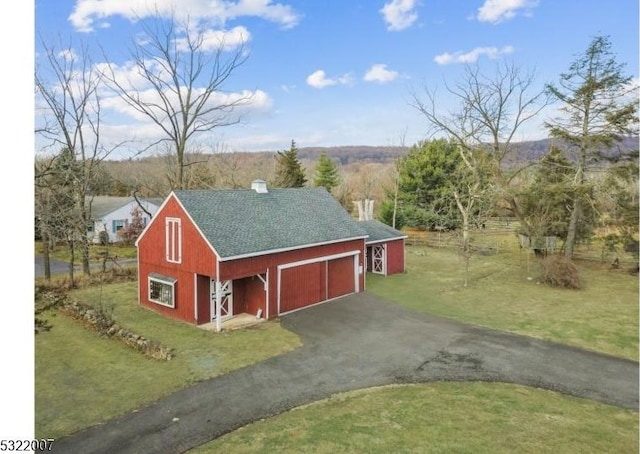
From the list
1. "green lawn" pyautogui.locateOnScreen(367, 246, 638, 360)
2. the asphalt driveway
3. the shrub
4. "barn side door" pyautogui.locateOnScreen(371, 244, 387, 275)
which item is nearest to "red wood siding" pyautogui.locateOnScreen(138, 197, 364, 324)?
the asphalt driveway

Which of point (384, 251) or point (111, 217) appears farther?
point (111, 217)

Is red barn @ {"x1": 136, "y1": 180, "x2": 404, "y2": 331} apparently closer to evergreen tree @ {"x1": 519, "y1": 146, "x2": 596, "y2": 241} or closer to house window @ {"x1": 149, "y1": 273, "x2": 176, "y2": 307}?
house window @ {"x1": 149, "y1": 273, "x2": 176, "y2": 307}

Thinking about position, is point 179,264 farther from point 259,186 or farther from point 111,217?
point 111,217

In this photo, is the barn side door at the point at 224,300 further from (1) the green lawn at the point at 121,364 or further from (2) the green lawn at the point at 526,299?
(2) the green lawn at the point at 526,299

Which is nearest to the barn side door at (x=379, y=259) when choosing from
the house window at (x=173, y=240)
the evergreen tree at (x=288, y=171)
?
the house window at (x=173, y=240)

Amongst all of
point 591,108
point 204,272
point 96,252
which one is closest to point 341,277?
point 204,272
